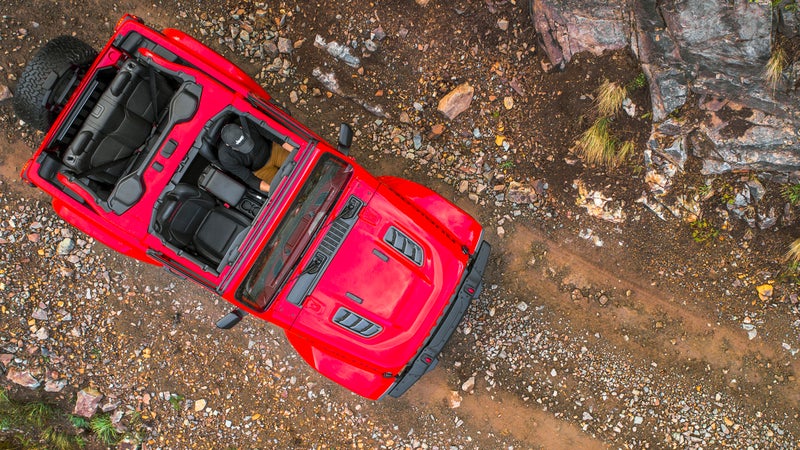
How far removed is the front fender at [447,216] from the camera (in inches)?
200

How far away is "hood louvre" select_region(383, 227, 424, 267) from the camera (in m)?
4.70

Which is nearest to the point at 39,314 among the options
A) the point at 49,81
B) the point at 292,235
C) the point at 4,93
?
the point at 4,93

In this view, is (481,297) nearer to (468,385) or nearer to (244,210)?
(468,385)

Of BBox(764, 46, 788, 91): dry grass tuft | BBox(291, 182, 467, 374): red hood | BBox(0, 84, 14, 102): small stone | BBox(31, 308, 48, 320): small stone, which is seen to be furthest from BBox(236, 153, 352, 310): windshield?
BBox(764, 46, 788, 91): dry grass tuft

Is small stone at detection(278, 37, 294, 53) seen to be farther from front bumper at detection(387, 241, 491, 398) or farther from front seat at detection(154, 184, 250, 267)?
front bumper at detection(387, 241, 491, 398)

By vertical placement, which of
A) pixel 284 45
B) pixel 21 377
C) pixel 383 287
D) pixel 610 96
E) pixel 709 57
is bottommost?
pixel 21 377

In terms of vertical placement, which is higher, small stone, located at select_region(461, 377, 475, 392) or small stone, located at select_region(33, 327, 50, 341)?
small stone, located at select_region(461, 377, 475, 392)

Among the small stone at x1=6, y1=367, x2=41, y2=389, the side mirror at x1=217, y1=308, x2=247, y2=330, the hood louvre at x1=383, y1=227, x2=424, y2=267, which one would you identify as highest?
the hood louvre at x1=383, y1=227, x2=424, y2=267

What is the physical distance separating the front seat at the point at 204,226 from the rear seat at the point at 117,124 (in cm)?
78

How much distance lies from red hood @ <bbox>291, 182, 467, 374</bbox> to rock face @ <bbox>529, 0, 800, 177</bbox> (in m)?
2.50

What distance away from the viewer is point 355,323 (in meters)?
4.75

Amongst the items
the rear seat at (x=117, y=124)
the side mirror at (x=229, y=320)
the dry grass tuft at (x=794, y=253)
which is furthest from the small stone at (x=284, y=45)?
the dry grass tuft at (x=794, y=253)

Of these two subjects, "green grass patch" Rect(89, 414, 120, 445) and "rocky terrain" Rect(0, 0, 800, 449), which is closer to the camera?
"rocky terrain" Rect(0, 0, 800, 449)

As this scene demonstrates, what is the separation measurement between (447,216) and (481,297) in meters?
1.22
